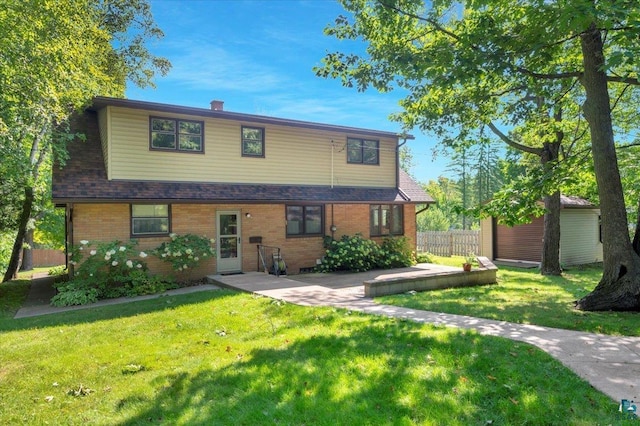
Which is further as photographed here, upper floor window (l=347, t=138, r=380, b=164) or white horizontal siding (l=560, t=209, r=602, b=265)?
white horizontal siding (l=560, t=209, r=602, b=265)

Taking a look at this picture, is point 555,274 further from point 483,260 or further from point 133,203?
point 133,203

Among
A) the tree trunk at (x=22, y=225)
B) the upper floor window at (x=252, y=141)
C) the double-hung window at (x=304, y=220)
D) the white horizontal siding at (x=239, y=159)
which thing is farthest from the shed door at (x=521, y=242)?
the tree trunk at (x=22, y=225)

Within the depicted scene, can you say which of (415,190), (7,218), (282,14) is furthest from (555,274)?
(7,218)

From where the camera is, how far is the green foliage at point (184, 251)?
36.6 ft

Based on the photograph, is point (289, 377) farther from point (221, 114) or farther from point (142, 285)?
point (221, 114)

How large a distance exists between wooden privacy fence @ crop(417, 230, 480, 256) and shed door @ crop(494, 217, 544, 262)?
48.7 inches

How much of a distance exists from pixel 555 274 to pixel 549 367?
11.3 m

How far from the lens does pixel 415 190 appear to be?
17672mm

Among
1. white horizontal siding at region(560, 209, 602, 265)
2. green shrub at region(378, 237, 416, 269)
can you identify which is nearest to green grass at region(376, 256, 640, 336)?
green shrub at region(378, 237, 416, 269)

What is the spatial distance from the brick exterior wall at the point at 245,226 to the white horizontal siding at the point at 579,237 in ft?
23.7

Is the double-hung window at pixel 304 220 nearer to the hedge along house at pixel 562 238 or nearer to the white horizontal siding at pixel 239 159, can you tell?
the white horizontal siding at pixel 239 159

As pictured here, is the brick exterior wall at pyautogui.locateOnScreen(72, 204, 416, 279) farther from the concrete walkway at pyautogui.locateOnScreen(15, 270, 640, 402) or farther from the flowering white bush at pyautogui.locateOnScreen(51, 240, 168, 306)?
the concrete walkway at pyautogui.locateOnScreen(15, 270, 640, 402)

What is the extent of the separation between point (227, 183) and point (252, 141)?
1765 mm

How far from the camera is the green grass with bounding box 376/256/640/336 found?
623cm
